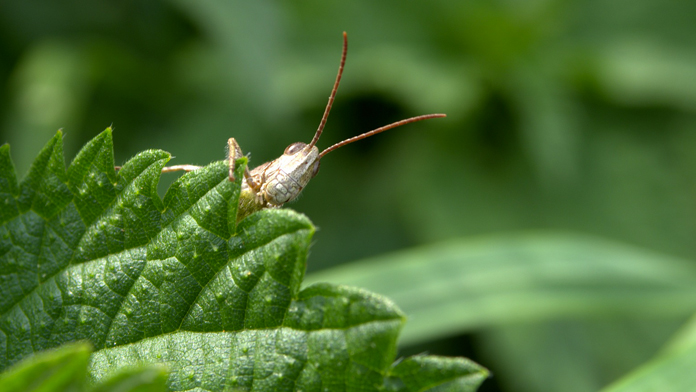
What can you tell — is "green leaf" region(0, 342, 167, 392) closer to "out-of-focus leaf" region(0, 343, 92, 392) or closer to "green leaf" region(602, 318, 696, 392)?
"out-of-focus leaf" region(0, 343, 92, 392)

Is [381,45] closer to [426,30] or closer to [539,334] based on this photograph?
[426,30]

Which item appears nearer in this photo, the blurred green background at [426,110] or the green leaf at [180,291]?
the green leaf at [180,291]

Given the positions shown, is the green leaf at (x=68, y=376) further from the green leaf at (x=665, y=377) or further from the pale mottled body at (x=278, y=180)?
the green leaf at (x=665, y=377)

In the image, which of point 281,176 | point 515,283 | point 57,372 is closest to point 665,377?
point 281,176

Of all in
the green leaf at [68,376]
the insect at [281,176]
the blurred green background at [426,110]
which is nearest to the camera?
the green leaf at [68,376]

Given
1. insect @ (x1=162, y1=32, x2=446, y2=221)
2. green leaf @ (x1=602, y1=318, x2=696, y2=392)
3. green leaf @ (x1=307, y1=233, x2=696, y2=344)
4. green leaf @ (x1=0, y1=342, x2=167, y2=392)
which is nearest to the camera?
green leaf @ (x1=0, y1=342, x2=167, y2=392)

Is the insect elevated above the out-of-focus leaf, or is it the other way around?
the insect

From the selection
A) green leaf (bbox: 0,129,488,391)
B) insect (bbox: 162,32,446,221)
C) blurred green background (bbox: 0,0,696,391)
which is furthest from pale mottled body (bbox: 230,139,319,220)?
blurred green background (bbox: 0,0,696,391)

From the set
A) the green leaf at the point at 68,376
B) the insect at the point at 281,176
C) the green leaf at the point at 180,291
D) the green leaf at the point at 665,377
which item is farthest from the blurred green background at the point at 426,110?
the green leaf at the point at 68,376
